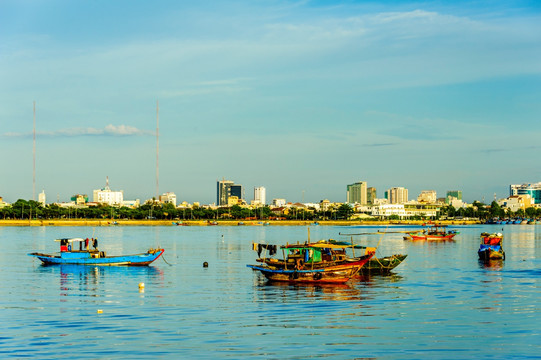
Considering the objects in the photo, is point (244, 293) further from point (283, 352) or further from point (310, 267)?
point (283, 352)

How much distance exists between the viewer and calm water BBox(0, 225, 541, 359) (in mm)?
25266

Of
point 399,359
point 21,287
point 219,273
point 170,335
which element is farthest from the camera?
point 219,273

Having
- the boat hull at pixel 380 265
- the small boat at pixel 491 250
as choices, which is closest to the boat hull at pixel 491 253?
the small boat at pixel 491 250

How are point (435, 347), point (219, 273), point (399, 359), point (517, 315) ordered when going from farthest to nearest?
point (219, 273) < point (517, 315) < point (435, 347) < point (399, 359)

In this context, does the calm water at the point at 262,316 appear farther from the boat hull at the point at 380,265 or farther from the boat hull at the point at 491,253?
the boat hull at the point at 491,253

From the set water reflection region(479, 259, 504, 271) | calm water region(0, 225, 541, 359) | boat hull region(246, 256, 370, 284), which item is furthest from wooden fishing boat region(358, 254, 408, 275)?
water reflection region(479, 259, 504, 271)

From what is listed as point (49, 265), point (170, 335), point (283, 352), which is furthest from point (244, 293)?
point (49, 265)

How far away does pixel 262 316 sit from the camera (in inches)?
1280

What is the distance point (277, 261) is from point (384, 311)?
1599cm

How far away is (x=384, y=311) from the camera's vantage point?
3403 cm

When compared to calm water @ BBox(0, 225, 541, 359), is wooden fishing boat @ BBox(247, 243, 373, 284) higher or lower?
higher

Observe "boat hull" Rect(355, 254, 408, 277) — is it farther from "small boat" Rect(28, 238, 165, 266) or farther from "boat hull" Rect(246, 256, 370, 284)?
"small boat" Rect(28, 238, 165, 266)

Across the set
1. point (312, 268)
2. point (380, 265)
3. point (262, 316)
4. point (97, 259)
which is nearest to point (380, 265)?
point (380, 265)

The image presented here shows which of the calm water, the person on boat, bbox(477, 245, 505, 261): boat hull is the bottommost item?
the calm water
